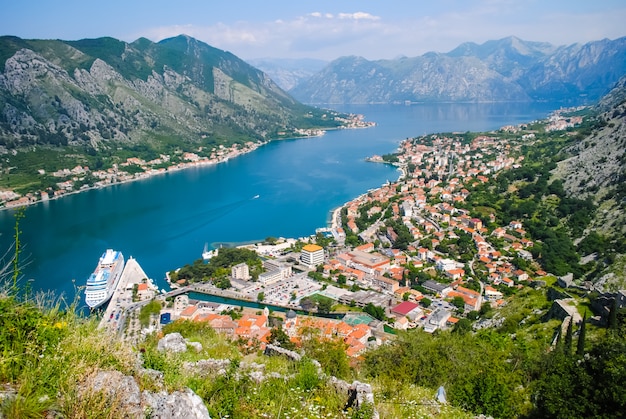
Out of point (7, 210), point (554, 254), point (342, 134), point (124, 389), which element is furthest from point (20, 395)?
point (342, 134)

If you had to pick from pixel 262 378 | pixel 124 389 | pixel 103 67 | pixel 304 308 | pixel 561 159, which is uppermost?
pixel 103 67

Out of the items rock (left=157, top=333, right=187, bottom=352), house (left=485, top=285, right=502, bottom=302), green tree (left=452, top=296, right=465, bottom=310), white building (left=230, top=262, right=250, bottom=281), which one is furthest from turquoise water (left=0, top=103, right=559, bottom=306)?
rock (left=157, top=333, right=187, bottom=352)

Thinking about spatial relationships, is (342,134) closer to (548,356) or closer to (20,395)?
(548,356)

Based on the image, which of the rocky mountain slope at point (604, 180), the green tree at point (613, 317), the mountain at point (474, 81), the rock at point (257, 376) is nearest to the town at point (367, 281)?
the green tree at point (613, 317)

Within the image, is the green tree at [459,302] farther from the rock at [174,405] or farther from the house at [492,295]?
A: the rock at [174,405]

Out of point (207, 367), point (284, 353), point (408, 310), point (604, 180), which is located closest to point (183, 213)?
point (408, 310)

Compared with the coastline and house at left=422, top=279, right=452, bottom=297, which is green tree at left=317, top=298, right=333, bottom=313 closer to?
house at left=422, top=279, right=452, bottom=297
